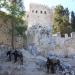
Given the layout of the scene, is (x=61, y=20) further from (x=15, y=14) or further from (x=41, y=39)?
(x=15, y=14)

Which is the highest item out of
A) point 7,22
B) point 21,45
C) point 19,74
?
point 7,22

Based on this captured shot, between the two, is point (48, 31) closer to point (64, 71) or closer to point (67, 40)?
point (67, 40)

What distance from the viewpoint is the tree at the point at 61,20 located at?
1112cm

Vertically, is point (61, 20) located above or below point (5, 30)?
above

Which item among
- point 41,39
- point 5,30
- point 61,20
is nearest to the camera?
point 5,30

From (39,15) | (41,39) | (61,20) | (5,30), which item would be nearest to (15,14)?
(5,30)

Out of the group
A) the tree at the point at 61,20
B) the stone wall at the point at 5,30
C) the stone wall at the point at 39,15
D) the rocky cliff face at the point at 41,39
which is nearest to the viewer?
the stone wall at the point at 5,30

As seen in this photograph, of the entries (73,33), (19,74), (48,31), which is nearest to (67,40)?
(73,33)

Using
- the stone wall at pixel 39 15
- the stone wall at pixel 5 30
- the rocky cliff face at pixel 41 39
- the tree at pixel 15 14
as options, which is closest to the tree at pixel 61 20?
the rocky cliff face at pixel 41 39

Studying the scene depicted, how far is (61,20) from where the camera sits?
11.3 metres

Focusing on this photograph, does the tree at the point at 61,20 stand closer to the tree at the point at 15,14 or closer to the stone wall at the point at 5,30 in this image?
the tree at the point at 15,14

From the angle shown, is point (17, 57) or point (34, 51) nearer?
point (17, 57)

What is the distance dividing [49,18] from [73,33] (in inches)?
105

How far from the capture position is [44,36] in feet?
35.3
